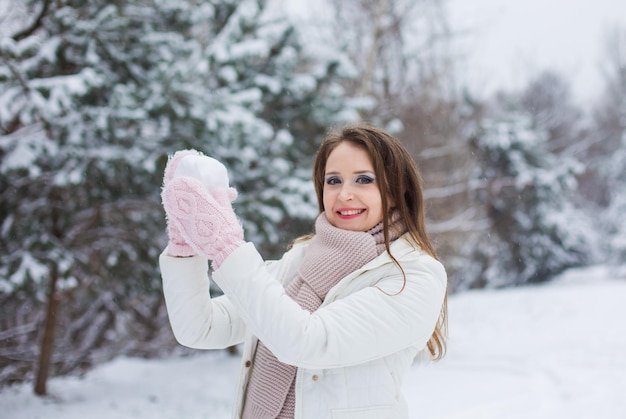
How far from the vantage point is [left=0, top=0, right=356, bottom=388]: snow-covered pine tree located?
15.1 ft

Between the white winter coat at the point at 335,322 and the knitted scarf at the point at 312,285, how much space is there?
44 mm

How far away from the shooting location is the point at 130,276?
211 inches

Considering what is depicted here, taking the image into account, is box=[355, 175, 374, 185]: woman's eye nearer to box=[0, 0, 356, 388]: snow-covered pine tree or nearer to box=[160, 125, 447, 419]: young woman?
box=[160, 125, 447, 419]: young woman

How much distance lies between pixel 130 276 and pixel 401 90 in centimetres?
664

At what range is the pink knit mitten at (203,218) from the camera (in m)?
1.20

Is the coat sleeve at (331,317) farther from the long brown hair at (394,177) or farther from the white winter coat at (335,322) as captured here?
the long brown hair at (394,177)

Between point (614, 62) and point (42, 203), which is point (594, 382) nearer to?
point (42, 203)

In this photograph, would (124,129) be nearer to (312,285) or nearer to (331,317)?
(312,285)

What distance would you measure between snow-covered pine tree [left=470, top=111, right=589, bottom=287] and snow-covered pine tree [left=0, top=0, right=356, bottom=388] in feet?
27.9

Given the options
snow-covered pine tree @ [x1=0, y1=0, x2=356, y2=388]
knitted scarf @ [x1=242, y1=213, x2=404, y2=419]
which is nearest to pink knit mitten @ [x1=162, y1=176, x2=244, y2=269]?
knitted scarf @ [x1=242, y1=213, x2=404, y2=419]

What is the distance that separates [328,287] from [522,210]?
13.9 m

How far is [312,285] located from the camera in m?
1.40

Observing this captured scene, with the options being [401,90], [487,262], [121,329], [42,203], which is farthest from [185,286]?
[487,262]

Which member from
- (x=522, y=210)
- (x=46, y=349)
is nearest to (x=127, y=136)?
(x=46, y=349)
